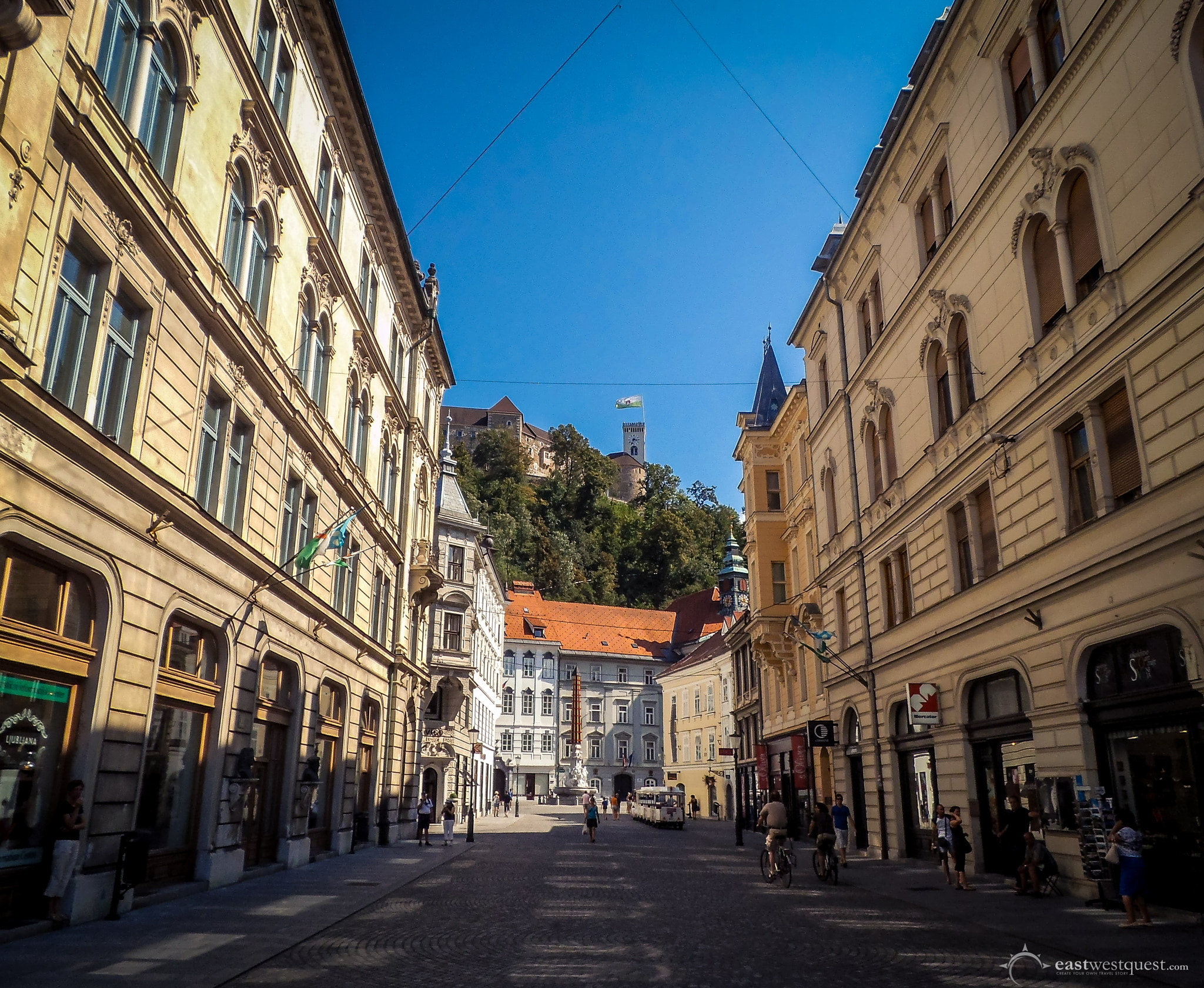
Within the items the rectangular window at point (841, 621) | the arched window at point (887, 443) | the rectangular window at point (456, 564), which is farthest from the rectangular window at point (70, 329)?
the rectangular window at point (456, 564)

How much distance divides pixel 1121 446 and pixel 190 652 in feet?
48.3

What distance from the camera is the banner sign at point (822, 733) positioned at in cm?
2686

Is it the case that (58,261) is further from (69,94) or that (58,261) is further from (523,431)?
(523,431)

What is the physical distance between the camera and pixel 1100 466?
13.9m

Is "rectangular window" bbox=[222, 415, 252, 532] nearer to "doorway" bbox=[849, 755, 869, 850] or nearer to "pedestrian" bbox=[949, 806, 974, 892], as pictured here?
"pedestrian" bbox=[949, 806, 974, 892]

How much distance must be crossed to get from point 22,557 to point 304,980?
17.9ft

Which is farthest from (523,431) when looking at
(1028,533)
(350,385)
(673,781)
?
(1028,533)

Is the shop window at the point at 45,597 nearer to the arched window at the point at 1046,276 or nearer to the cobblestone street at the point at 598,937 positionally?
the cobblestone street at the point at 598,937

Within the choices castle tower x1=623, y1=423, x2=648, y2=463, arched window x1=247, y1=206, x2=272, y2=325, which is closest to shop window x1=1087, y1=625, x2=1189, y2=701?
arched window x1=247, y1=206, x2=272, y2=325

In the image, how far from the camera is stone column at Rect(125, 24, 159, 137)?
1220 cm

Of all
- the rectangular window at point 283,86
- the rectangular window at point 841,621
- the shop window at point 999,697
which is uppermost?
the rectangular window at point 283,86

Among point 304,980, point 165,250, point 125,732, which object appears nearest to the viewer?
point 304,980

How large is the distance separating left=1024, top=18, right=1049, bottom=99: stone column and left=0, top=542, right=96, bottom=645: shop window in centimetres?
1660

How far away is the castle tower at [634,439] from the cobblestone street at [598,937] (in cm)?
16885
